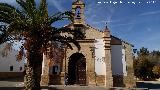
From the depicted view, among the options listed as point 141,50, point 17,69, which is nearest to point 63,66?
point 17,69

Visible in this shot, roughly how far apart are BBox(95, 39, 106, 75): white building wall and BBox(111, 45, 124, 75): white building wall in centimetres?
127

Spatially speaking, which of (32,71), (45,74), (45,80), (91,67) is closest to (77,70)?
(91,67)

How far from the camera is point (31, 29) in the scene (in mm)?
18172

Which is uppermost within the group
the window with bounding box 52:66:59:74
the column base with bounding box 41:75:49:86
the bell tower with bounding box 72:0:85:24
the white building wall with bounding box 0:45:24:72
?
the bell tower with bounding box 72:0:85:24

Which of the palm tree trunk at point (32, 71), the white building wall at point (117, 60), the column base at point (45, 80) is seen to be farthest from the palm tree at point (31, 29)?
the white building wall at point (117, 60)

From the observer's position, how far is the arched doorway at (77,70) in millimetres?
31453

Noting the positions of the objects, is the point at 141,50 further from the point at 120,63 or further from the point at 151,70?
the point at 120,63

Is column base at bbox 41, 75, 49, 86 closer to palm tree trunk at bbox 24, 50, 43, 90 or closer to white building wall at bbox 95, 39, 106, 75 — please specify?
white building wall at bbox 95, 39, 106, 75

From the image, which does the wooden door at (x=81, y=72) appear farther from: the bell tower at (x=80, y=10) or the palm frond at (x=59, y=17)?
the palm frond at (x=59, y=17)

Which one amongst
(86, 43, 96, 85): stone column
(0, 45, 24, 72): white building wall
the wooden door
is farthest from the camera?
(0, 45, 24, 72): white building wall

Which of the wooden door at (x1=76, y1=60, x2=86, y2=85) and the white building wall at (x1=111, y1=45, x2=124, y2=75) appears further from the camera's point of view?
the wooden door at (x1=76, y1=60, x2=86, y2=85)

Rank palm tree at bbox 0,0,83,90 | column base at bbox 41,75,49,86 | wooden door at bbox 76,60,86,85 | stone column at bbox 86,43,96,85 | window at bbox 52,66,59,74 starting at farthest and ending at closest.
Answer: wooden door at bbox 76,60,86,85, window at bbox 52,66,59,74, stone column at bbox 86,43,96,85, column base at bbox 41,75,49,86, palm tree at bbox 0,0,83,90

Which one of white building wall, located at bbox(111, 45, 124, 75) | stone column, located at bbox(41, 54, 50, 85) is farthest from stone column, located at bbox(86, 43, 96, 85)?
stone column, located at bbox(41, 54, 50, 85)

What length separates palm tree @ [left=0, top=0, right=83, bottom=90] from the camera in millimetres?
18058
